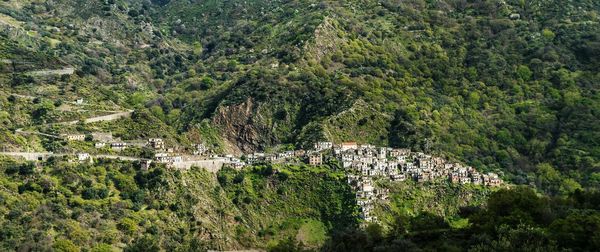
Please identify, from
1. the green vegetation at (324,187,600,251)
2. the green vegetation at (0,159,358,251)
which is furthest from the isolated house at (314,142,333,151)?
the green vegetation at (324,187,600,251)

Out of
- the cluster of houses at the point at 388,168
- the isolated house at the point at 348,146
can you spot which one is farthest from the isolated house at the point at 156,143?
the isolated house at the point at 348,146

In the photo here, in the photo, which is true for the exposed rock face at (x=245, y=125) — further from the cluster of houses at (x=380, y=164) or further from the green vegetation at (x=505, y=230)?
the green vegetation at (x=505, y=230)

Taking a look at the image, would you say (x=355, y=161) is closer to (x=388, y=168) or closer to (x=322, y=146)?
(x=388, y=168)

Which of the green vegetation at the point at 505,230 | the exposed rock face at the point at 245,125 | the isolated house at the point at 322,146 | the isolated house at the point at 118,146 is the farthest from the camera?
the exposed rock face at the point at 245,125

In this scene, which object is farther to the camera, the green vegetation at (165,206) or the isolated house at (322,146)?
the isolated house at (322,146)

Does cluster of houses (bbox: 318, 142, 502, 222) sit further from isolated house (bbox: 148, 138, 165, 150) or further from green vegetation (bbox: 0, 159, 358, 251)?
isolated house (bbox: 148, 138, 165, 150)

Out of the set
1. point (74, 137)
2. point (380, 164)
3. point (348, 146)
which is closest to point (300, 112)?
point (348, 146)

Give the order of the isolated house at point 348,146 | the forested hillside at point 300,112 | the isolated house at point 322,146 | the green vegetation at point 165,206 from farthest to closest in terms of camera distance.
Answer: the isolated house at point 322,146 < the isolated house at point 348,146 < the forested hillside at point 300,112 < the green vegetation at point 165,206
